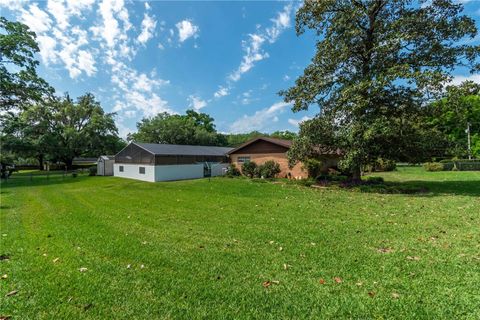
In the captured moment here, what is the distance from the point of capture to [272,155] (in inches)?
790

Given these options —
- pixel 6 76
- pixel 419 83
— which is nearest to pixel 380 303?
pixel 419 83

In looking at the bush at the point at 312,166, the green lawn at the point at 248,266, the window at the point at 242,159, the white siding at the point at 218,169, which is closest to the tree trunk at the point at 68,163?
the white siding at the point at 218,169

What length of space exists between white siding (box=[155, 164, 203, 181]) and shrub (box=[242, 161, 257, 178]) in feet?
18.3

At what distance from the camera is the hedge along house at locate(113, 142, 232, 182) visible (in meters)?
20.5

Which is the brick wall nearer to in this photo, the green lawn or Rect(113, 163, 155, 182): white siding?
Rect(113, 163, 155, 182): white siding

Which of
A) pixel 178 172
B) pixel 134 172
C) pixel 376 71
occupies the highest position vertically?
pixel 376 71

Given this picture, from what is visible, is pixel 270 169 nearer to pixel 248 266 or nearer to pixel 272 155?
pixel 272 155

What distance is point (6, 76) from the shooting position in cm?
1781

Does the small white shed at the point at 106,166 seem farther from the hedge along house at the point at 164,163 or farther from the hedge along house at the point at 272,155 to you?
the hedge along house at the point at 272,155

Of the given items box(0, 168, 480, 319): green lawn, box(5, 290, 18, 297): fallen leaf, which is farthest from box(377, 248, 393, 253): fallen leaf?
box(5, 290, 18, 297): fallen leaf

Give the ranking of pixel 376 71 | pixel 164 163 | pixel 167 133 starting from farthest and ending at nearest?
pixel 167 133 < pixel 164 163 < pixel 376 71

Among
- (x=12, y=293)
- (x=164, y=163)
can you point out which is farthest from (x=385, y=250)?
(x=164, y=163)

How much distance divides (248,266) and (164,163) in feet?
60.6

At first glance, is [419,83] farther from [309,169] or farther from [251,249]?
[251,249]
